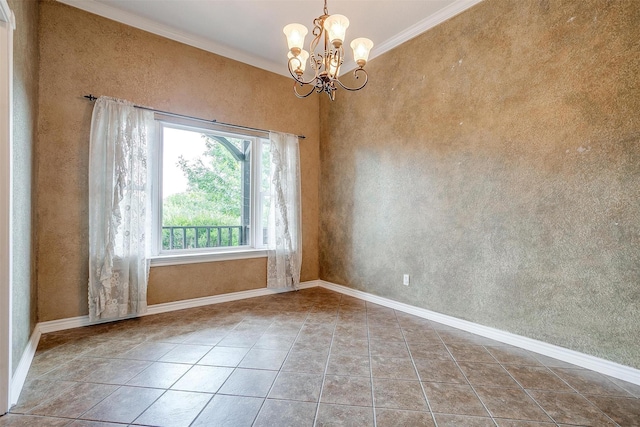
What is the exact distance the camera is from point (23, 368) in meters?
1.92

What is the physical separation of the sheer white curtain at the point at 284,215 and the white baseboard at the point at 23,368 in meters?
2.24

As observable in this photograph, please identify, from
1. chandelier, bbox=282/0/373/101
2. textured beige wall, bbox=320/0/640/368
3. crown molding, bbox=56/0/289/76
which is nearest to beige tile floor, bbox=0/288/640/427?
textured beige wall, bbox=320/0/640/368

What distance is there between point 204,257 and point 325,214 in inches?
69.4

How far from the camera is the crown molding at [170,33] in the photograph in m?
2.81

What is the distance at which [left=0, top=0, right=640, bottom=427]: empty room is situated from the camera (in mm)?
1804

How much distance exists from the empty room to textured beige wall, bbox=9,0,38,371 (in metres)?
0.03

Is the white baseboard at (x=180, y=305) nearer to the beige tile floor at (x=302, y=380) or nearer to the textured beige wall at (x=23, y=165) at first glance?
the beige tile floor at (x=302, y=380)

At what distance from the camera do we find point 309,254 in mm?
4367

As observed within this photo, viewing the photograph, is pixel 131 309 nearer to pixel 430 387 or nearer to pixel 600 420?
pixel 430 387

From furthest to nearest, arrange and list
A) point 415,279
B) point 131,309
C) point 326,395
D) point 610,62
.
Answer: point 415,279, point 131,309, point 610,62, point 326,395

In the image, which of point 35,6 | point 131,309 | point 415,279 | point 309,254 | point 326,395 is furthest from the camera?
point 309,254

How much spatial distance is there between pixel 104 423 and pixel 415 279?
2768 millimetres

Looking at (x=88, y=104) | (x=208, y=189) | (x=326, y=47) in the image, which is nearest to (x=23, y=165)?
(x=88, y=104)

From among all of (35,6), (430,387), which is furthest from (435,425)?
(35,6)
